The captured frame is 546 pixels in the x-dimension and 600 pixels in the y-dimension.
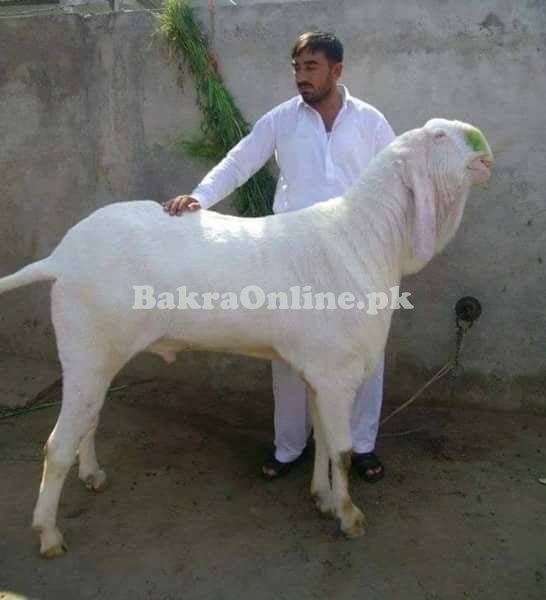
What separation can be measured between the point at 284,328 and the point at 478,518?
55.2 inches

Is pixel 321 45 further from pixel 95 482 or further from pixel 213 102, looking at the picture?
pixel 95 482

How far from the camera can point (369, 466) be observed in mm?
3535

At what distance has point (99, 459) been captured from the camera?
378 cm

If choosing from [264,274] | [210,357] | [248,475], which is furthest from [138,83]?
[248,475]

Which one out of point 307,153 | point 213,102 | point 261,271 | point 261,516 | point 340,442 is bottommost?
point 261,516

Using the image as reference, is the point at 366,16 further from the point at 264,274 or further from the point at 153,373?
the point at 153,373

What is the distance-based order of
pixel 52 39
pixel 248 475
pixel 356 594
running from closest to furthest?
1. pixel 356 594
2. pixel 248 475
3. pixel 52 39

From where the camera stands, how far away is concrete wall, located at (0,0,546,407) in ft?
12.4

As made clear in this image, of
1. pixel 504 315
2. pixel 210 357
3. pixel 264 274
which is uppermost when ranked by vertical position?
pixel 264 274

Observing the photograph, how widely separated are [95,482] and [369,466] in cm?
148

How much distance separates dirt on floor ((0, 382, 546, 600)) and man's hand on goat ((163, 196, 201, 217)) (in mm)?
1537

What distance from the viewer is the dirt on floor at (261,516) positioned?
2748 millimetres

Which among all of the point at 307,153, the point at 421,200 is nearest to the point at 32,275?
the point at 307,153

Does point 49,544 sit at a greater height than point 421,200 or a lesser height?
lesser
